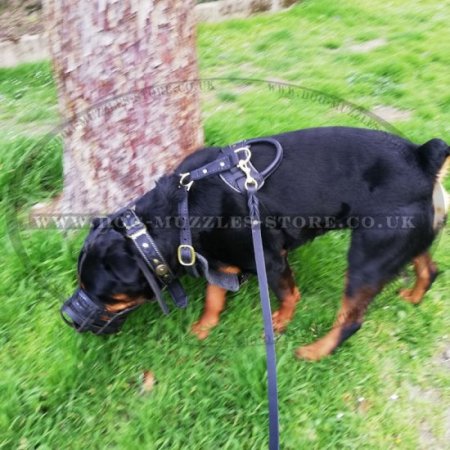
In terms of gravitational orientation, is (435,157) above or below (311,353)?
above

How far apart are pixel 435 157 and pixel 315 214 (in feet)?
1.89

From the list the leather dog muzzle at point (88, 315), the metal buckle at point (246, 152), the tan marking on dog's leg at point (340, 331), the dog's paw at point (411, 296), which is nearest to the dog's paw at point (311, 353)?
the tan marking on dog's leg at point (340, 331)

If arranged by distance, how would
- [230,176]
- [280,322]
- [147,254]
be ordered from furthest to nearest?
[280,322]
[230,176]
[147,254]

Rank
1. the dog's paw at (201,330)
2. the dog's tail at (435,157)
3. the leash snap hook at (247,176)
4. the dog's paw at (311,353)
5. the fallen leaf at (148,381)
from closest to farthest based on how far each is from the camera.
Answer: the leash snap hook at (247,176), the dog's tail at (435,157), the fallen leaf at (148,381), the dog's paw at (311,353), the dog's paw at (201,330)

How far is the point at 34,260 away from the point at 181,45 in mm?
1427

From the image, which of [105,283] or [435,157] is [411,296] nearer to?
[435,157]

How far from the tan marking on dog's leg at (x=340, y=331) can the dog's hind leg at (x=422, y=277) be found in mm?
476

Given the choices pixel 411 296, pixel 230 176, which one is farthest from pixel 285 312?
pixel 230 176

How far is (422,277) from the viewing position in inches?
106

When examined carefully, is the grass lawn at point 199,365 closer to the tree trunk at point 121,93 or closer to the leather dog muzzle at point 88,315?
the leather dog muzzle at point 88,315

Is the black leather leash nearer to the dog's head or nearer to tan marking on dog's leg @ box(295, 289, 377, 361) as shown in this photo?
the dog's head

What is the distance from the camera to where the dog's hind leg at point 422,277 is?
8.82 ft

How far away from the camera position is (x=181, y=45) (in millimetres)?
2803

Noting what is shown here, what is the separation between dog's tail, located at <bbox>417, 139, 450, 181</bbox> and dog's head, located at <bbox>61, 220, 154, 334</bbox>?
134 cm
